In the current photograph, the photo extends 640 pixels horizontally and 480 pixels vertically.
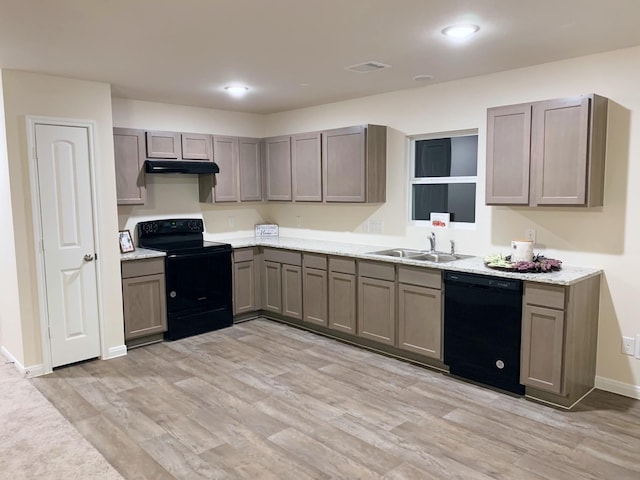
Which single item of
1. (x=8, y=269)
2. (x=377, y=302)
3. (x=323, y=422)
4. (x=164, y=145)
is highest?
(x=164, y=145)

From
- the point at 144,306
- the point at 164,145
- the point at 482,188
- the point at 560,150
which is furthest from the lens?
the point at 164,145

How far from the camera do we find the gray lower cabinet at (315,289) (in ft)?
16.2

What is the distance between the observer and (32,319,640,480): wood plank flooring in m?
2.68

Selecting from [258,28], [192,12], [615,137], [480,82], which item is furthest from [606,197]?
[192,12]

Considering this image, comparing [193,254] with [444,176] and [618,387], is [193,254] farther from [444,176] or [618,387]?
[618,387]

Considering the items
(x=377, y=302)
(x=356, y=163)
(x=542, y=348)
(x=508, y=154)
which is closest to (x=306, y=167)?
(x=356, y=163)

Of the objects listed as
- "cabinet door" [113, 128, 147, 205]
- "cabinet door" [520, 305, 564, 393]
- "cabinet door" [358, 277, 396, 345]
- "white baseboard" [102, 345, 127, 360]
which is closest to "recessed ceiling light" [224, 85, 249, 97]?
"cabinet door" [113, 128, 147, 205]

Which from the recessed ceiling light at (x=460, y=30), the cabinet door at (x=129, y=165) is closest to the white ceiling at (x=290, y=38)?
the recessed ceiling light at (x=460, y=30)

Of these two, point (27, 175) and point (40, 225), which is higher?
point (27, 175)

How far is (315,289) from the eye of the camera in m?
5.03

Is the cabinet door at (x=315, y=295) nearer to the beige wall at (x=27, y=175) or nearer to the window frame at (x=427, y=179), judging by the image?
the window frame at (x=427, y=179)

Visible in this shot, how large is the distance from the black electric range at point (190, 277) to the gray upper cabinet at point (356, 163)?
1.44 m

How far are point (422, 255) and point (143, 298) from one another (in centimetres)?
275

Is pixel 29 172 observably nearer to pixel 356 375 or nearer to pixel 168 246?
pixel 168 246
